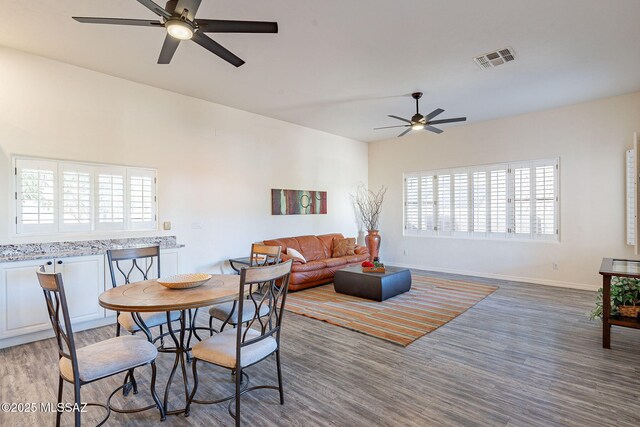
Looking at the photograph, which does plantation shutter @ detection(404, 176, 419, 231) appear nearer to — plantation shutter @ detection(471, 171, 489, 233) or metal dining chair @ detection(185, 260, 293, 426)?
plantation shutter @ detection(471, 171, 489, 233)

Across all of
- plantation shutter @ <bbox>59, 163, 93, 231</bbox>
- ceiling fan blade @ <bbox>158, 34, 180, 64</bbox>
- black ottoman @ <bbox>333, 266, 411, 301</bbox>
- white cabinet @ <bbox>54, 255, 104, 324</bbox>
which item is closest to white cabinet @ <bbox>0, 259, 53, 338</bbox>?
white cabinet @ <bbox>54, 255, 104, 324</bbox>

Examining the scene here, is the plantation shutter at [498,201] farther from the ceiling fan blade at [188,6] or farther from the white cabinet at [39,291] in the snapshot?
the white cabinet at [39,291]

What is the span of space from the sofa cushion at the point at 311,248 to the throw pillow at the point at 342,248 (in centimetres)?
32

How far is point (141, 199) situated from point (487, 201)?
6.50m

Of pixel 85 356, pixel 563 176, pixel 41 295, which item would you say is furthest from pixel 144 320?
pixel 563 176

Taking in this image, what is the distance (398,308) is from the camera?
15.0ft

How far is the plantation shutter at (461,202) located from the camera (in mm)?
7078

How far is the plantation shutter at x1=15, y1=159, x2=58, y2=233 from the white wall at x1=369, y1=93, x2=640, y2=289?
6.89 m

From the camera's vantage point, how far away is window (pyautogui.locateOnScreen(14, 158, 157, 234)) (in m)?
3.76

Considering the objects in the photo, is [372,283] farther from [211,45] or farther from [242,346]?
[211,45]

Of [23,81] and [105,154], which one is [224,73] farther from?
[23,81]

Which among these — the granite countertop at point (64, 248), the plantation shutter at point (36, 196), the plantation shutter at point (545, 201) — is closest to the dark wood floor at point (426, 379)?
the granite countertop at point (64, 248)

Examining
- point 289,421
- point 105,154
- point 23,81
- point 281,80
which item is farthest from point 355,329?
point 23,81

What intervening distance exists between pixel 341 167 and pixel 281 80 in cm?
371
